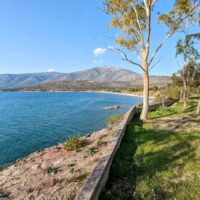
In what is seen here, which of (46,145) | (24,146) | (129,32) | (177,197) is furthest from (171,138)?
(24,146)

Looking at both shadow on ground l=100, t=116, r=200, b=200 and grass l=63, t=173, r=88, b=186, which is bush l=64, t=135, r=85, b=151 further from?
grass l=63, t=173, r=88, b=186

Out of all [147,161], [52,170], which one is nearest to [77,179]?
[52,170]

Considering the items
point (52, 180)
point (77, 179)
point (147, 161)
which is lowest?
point (52, 180)

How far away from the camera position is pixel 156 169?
28.9 feet

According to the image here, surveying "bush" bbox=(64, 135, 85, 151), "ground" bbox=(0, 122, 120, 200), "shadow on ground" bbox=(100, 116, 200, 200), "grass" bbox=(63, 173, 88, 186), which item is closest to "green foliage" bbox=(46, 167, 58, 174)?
"ground" bbox=(0, 122, 120, 200)

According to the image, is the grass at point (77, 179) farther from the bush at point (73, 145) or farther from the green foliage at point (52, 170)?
the bush at point (73, 145)

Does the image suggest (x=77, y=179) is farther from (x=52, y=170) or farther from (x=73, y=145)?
(x=73, y=145)

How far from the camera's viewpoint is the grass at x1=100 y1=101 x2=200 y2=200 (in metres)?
7.07

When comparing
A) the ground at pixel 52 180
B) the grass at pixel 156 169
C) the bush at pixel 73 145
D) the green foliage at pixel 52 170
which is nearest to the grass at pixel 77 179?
the ground at pixel 52 180

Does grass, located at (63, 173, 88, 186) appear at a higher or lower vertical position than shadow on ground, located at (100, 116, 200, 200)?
lower

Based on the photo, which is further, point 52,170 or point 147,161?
point 52,170

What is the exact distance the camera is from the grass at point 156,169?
707 cm

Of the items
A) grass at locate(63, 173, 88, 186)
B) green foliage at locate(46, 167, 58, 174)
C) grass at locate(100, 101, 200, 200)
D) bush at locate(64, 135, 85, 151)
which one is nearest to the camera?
grass at locate(100, 101, 200, 200)

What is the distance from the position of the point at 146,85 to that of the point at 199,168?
12031mm
